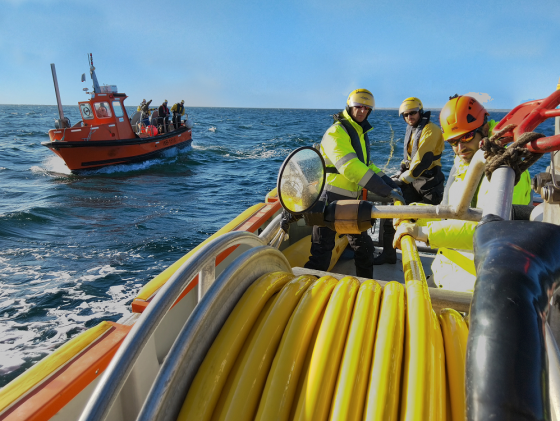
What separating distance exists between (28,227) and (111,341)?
995 centimetres

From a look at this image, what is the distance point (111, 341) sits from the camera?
182 centimetres

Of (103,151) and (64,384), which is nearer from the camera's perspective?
(64,384)

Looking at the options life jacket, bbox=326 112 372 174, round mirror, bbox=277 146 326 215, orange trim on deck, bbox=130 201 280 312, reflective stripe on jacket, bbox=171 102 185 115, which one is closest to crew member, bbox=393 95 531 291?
round mirror, bbox=277 146 326 215

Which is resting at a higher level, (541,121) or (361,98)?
(361,98)

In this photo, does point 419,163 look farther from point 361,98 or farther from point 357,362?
point 357,362

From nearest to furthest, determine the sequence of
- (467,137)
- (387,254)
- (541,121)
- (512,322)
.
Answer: (512,322), (541,121), (467,137), (387,254)

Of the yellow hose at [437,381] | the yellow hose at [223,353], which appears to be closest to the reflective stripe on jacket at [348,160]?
the yellow hose at [223,353]

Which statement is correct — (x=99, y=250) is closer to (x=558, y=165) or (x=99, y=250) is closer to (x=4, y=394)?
(x=4, y=394)

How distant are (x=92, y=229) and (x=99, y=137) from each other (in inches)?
350

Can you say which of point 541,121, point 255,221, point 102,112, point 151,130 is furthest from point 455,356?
point 151,130

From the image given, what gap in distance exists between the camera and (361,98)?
11.7 feet

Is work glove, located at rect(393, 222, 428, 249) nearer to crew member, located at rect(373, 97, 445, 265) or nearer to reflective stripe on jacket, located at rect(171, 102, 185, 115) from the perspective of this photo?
crew member, located at rect(373, 97, 445, 265)

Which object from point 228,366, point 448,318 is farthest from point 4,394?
point 448,318

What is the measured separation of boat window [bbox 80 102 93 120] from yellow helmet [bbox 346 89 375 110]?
17.3m
